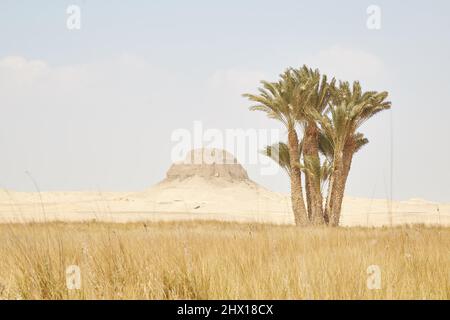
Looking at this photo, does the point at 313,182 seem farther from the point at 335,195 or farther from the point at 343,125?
the point at 343,125

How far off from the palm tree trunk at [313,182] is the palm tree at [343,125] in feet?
1.46

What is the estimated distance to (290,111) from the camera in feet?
63.7

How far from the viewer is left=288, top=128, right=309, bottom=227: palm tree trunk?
19.5 meters

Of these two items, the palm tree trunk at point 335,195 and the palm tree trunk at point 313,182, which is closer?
the palm tree trunk at point 335,195

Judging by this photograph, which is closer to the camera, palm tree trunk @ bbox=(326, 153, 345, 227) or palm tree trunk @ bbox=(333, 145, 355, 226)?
palm tree trunk @ bbox=(326, 153, 345, 227)

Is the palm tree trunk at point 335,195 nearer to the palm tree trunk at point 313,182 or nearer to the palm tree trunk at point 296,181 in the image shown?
the palm tree trunk at point 313,182

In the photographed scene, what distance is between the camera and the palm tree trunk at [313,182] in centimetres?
1948

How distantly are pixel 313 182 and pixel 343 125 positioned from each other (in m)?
2.64

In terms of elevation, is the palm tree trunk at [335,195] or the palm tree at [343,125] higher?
the palm tree at [343,125]

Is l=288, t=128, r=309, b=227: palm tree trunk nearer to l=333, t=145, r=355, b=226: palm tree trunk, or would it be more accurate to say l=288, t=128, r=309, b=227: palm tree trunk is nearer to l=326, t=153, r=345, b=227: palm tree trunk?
l=326, t=153, r=345, b=227: palm tree trunk

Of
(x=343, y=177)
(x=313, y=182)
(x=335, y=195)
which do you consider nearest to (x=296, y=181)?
(x=313, y=182)

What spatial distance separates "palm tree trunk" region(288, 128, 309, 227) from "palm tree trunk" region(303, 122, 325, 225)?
1.25 feet
